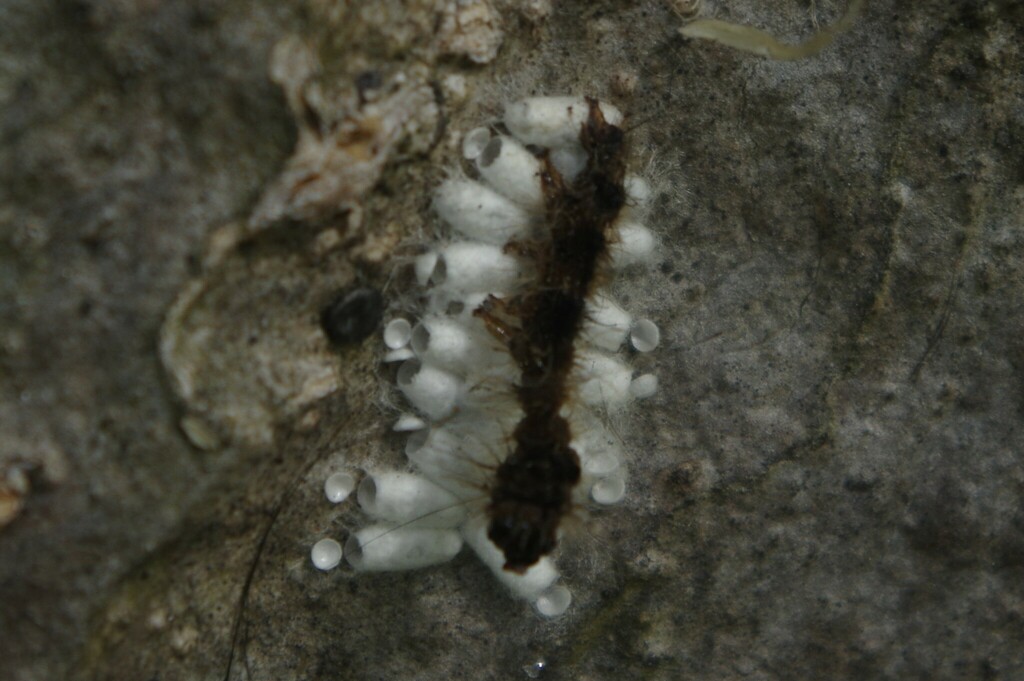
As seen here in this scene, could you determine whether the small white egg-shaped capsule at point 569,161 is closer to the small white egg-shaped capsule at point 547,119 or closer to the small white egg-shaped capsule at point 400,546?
the small white egg-shaped capsule at point 547,119

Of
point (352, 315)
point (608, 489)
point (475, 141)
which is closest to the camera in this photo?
point (352, 315)

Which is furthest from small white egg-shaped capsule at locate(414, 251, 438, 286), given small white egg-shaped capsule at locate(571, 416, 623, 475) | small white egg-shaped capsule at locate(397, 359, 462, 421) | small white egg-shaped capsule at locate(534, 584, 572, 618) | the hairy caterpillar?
small white egg-shaped capsule at locate(534, 584, 572, 618)

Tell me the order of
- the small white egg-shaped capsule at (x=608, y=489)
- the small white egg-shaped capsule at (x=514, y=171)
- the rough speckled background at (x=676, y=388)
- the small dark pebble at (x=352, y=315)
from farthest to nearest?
the small white egg-shaped capsule at (x=608, y=489) → the small white egg-shaped capsule at (x=514, y=171) → the small dark pebble at (x=352, y=315) → the rough speckled background at (x=676, y=388)

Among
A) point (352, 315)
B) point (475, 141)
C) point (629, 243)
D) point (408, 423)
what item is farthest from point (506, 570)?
point (475, 141)

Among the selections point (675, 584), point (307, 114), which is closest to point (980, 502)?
point (675, 584)

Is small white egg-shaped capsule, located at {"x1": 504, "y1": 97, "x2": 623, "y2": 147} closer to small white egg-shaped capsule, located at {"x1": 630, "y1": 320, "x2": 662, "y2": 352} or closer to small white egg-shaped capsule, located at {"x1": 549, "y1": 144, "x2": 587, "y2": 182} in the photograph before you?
small white egg-shaped capsule, located at {"x1": 549, "y1": 144, "x2": 587, "y2": 182}

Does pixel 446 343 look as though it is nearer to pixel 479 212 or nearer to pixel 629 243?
pixel 479 212

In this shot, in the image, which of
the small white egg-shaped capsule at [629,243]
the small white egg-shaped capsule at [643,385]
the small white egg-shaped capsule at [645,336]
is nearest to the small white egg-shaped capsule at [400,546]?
the small white egg-shaped capsule at [643,385]
